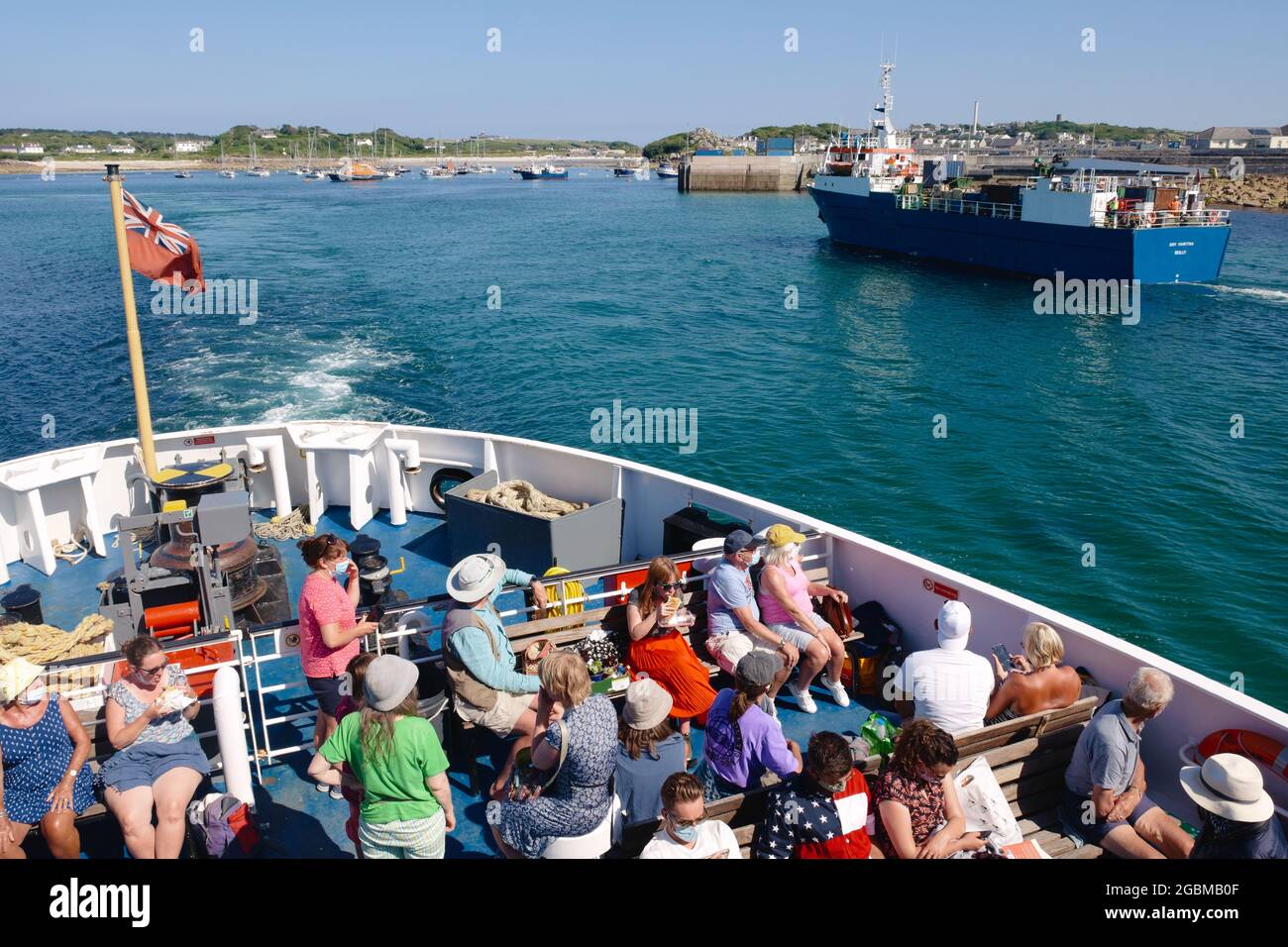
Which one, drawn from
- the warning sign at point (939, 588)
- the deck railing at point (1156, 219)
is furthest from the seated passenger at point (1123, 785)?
the deck railing at point (1156, 219)

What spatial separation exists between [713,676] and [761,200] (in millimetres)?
102946

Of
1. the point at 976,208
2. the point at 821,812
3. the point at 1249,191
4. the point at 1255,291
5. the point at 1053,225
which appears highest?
the point at 1249,191

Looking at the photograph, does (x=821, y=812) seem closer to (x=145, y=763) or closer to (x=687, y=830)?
(x=687, y=830)

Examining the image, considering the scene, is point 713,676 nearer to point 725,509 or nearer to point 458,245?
point 725,509

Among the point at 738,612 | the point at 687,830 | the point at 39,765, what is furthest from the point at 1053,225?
the point at 39,765

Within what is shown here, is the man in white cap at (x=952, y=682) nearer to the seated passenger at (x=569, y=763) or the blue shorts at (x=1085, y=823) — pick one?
the blue shorts at (x=1085, y=823)

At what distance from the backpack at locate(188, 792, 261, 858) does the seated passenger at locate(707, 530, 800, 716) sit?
2884 millimetres

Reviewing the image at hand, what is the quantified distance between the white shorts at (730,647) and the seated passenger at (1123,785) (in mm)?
1872

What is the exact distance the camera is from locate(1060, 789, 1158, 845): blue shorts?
4316 mm

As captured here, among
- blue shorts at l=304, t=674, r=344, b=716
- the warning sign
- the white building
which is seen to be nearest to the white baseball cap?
the warning sign

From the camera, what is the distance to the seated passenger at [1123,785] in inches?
166

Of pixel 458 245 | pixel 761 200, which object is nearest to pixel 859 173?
pixel 458 245

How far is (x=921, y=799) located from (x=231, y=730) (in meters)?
3.54

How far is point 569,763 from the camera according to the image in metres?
4.02
